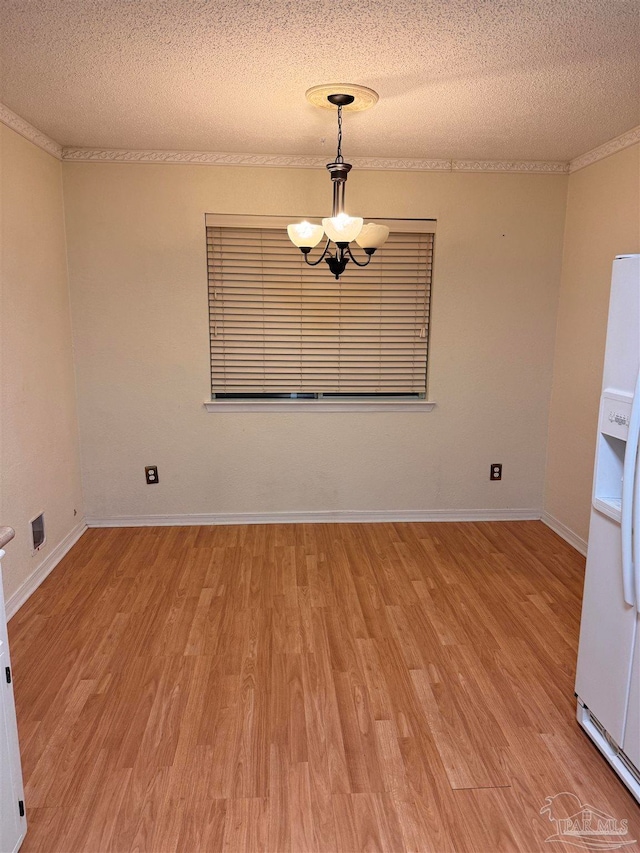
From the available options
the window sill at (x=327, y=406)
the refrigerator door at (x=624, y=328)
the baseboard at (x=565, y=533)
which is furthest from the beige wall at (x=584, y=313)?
the refrigerator door at (x=624, y=328)

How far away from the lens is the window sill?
4137 millimetres

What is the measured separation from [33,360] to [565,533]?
3774 mm

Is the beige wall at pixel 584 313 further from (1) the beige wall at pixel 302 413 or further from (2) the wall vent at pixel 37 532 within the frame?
(2) the wall vent at pixel 37 532

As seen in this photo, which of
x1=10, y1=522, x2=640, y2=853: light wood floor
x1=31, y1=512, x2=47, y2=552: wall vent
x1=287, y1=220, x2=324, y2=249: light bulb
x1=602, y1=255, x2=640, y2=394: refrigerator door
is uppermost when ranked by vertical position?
x1=287, y1=220, x2=324, y2=249: light bulb

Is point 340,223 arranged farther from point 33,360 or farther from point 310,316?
point 33,360

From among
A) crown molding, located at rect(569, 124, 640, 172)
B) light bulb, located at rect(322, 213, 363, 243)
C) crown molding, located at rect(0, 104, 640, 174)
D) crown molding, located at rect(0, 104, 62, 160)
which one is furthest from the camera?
crown molding, located at rect(0, 104, 640, 174)

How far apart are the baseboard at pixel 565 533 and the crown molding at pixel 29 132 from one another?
14.2 feet

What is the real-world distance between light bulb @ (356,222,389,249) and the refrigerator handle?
1421 millimetres

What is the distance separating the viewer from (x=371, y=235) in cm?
269

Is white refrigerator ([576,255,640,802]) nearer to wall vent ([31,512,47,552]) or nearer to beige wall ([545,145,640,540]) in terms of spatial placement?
beige wall ([545,145,640,540])

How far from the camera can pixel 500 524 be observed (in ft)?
14.3

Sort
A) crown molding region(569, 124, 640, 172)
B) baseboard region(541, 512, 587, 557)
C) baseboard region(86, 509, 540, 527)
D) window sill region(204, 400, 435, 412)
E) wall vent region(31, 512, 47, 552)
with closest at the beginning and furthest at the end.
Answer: crown molding region(569, 124, 640, 172)
wall vent region(31, 512, 47, 552)
baseboard region(541, 512, 587, 557)
window sill region(204, 400, 435, 412)
baseboard region(86, 509, 540, 527)

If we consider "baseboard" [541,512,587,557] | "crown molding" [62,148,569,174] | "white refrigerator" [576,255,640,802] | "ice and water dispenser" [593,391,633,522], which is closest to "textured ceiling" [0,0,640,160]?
"crown molding" [62,148,569,174]

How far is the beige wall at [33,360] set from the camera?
301 centimetres
